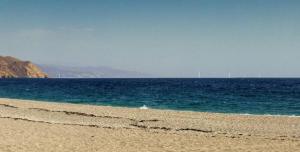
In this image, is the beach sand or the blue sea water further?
the blue sea water

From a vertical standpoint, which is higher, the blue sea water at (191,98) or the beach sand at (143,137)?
the beach sand at (143,137)

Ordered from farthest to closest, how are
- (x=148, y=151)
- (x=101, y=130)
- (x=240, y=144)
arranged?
(x=101, y=130), (x=240, y=144), (x=148, y=151)

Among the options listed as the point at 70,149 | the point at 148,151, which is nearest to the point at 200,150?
the point at 148,151

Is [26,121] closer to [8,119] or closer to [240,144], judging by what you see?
[8,119]

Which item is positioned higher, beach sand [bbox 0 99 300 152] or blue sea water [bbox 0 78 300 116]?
beach sand [bbox 0 99 300 152]

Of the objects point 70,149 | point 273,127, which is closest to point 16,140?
point 70,149

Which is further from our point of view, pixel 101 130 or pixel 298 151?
pixel 101 130

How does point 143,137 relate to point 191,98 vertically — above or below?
above

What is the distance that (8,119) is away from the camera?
2508cm

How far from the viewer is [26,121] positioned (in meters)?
24.3

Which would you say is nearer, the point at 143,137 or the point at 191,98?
the point at 143,137

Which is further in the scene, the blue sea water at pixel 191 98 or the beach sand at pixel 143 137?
the blue sea water at pixel 191 98

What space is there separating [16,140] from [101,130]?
4689 mm

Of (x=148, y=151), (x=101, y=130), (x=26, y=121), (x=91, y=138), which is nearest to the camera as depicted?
(x=148, y=151)
